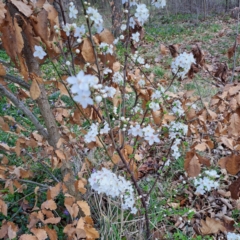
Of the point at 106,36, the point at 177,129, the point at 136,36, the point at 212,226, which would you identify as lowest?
the point at 212,226

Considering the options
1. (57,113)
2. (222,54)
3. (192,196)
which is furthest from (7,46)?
(222,54)

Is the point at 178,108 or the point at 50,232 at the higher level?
the point at 178,108

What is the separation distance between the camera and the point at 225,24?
9.68 metres

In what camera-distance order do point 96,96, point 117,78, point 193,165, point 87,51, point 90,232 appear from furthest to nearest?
1. point 117,78
2. point 90,232
3. point 193,165
4. point 87,51
5. point 96,96

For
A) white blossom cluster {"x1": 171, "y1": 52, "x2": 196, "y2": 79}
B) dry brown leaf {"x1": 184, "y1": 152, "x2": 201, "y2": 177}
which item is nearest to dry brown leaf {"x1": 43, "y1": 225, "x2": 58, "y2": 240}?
dry brown leaf {"x1": 184, "y1": 152, "x2": 201, "y2": 177}

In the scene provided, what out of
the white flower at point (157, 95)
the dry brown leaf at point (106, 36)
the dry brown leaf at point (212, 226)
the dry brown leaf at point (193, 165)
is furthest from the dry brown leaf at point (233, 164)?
the dry brown leaf at point (106, 36)

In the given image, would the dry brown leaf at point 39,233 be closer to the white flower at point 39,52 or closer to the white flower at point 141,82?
the white flower at point 39,52

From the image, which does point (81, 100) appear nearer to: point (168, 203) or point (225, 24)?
point (168, 203)

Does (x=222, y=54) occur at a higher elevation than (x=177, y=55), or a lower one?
higher

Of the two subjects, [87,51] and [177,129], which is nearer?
[87,51]

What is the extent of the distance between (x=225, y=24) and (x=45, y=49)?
32.5 ft

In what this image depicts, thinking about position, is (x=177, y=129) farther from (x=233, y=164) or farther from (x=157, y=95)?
(x=233, y=164)

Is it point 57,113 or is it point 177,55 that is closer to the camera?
point 177,55

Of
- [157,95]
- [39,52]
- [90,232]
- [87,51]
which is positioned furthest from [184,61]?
[90,232]
